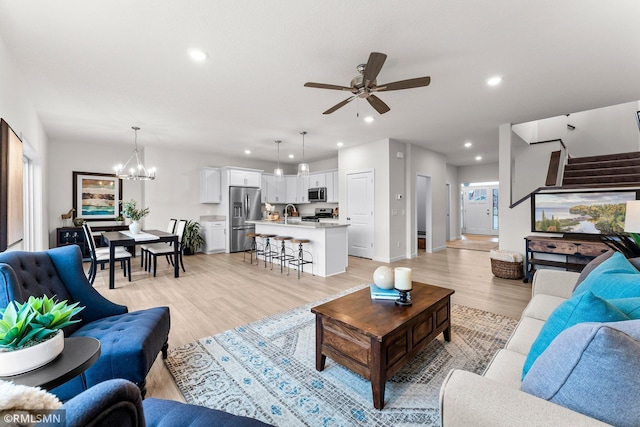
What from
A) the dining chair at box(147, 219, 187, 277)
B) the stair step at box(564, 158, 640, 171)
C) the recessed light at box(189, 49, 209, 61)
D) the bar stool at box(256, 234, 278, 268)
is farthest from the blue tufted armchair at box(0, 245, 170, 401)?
the stair step at box(564, 158, 640, 171)

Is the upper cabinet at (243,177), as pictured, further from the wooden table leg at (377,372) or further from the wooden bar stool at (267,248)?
the wooden table leg at (377,372)

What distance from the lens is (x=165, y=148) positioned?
675 cm

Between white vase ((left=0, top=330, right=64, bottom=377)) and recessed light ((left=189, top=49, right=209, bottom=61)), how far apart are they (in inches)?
99.9

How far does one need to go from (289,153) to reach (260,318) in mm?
5409

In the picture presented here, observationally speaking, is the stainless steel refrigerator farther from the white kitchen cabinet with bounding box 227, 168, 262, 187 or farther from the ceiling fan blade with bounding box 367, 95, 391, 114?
the ceiling fan blade with bounding box 367, 95, 391, 114

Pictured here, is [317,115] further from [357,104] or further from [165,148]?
[165,148]

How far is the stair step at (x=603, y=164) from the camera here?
4.97 meters

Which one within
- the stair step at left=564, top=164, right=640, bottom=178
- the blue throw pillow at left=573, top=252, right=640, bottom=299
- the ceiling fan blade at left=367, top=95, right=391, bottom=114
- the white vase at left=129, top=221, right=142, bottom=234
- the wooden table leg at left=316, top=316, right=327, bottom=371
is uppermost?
the ceiling fan blade at left=367, top=95, right=391, bottom=114

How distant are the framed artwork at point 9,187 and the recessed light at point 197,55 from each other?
167 centimetres

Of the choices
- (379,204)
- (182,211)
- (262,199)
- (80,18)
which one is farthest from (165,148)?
(379,204)

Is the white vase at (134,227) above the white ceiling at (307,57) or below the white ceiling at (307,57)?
below

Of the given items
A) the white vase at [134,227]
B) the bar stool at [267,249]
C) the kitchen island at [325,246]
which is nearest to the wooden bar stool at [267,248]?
the bar stool at [267,249]

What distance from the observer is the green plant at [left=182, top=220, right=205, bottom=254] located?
6.89 metres

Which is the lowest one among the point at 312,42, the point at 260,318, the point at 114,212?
the point at 260,318
